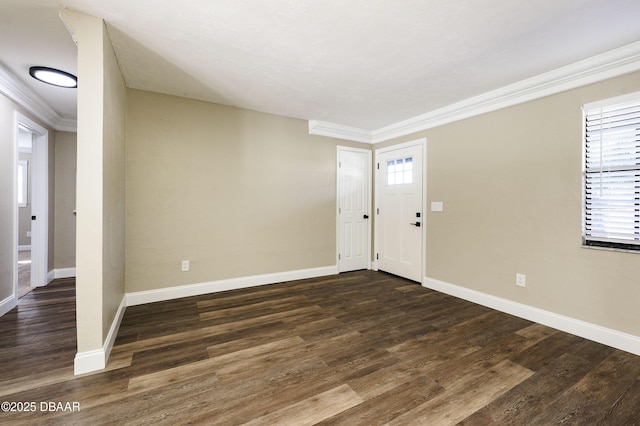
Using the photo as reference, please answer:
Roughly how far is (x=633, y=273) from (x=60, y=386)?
438 centimetres

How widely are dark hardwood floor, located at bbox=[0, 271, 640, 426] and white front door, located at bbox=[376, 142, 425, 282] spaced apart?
1249 millimetres

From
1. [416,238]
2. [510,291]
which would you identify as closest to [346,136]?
[416,238]

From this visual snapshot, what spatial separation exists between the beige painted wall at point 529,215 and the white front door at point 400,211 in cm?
33

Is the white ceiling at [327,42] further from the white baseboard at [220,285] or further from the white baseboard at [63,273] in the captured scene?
the white baseboard at [63,273]

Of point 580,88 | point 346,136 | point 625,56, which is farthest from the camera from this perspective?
point 346,136

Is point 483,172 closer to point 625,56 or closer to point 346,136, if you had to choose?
point 625,56

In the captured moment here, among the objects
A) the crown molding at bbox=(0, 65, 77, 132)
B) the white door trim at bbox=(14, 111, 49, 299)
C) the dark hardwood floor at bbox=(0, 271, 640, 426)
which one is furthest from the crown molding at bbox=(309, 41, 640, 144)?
the white door trim at bbox=(14, 111, 49, 299)

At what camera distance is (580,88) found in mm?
2545

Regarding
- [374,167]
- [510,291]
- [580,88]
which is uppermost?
[580,88]

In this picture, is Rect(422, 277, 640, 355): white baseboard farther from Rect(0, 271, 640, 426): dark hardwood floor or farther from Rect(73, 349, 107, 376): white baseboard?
Rect(73, 349, 107, 376): white baseboard

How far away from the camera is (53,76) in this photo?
2.80 meters

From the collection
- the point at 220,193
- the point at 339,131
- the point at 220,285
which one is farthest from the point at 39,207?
the point at 339,131

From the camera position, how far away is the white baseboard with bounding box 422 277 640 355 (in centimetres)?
227

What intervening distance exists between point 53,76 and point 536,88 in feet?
16.4
